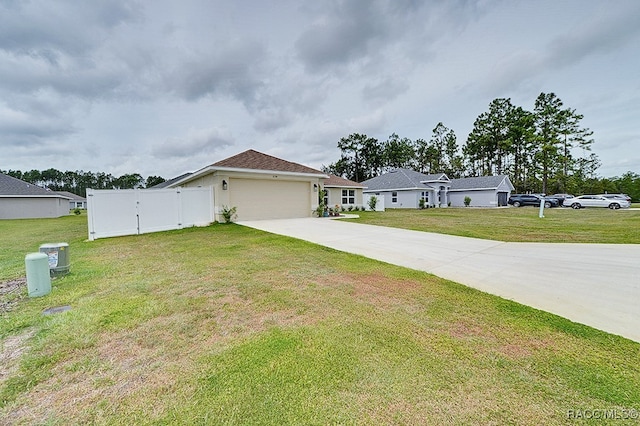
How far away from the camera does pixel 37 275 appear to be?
159 inches

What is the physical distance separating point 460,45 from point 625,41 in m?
6.30

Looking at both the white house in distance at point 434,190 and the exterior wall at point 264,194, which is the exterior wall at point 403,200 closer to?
the white house in distance at point 434,190

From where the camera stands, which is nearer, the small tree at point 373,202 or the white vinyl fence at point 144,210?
the white vinyl fence at point 144,210

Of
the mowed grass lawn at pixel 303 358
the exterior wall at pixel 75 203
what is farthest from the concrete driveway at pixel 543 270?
the exterior wall at pixel 75 203

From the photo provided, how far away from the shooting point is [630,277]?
4.57 metres

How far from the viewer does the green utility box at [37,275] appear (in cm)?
397

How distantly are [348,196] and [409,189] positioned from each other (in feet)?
30.9

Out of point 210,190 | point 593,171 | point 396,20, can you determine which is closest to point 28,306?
point 210,190

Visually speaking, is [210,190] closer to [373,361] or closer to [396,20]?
[396,20]

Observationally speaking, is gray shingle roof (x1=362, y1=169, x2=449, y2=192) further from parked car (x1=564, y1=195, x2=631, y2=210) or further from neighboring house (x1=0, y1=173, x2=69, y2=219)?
neighboring house (x1=0, y1=173, x2=69, y2=219)

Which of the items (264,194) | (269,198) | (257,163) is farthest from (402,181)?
(257,163)

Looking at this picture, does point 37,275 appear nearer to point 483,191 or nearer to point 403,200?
point 403,200

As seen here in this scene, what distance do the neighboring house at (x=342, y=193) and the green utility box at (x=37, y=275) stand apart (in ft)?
67.2

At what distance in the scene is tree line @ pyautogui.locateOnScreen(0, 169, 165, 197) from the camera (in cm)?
7638
